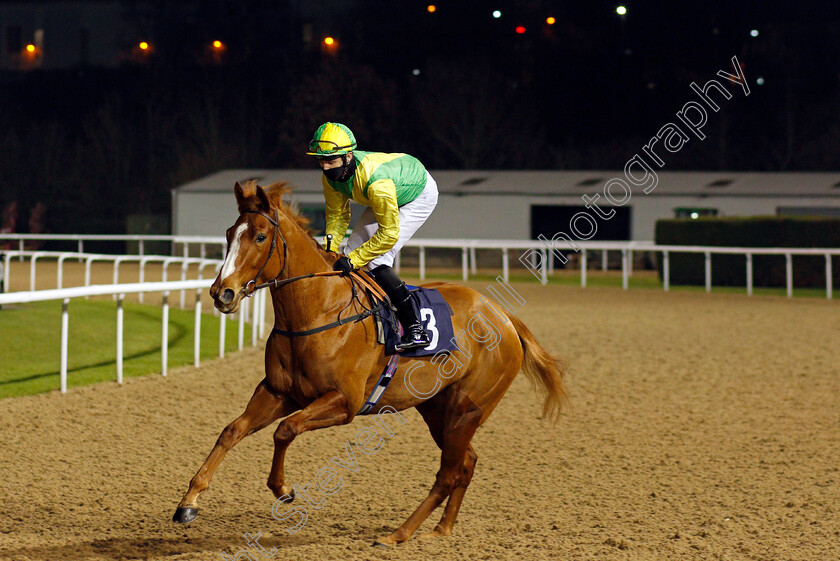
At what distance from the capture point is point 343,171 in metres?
3.78

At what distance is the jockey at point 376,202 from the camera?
12.3 ft

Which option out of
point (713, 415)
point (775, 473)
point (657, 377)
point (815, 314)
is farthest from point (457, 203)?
point (775, 473)

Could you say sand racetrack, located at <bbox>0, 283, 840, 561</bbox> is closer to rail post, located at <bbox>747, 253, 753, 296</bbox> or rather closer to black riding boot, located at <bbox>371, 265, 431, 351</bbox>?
black riding boot, located at <bbox>371, 265, 431, 351</bbox>

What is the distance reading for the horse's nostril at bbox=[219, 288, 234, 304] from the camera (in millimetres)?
3330

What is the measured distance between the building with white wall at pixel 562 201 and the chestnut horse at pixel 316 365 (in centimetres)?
1598

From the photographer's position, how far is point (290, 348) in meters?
3.61

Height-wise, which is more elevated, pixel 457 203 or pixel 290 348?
pixel 457 203

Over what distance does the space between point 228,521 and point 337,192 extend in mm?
1383

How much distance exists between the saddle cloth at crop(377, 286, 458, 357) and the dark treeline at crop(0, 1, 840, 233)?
26.5 meters

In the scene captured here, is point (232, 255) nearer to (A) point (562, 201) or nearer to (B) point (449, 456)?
(B) point (449, 456)

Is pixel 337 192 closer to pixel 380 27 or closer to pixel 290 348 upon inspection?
pixel 290 348

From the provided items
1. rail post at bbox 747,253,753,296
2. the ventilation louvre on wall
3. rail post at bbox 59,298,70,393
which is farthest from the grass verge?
the ventilation louvre on wall

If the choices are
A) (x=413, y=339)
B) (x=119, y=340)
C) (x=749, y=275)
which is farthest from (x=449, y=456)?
(x=749, y=275)

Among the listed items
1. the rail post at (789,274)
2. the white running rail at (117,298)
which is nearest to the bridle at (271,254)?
the white running rail at (117,298)
